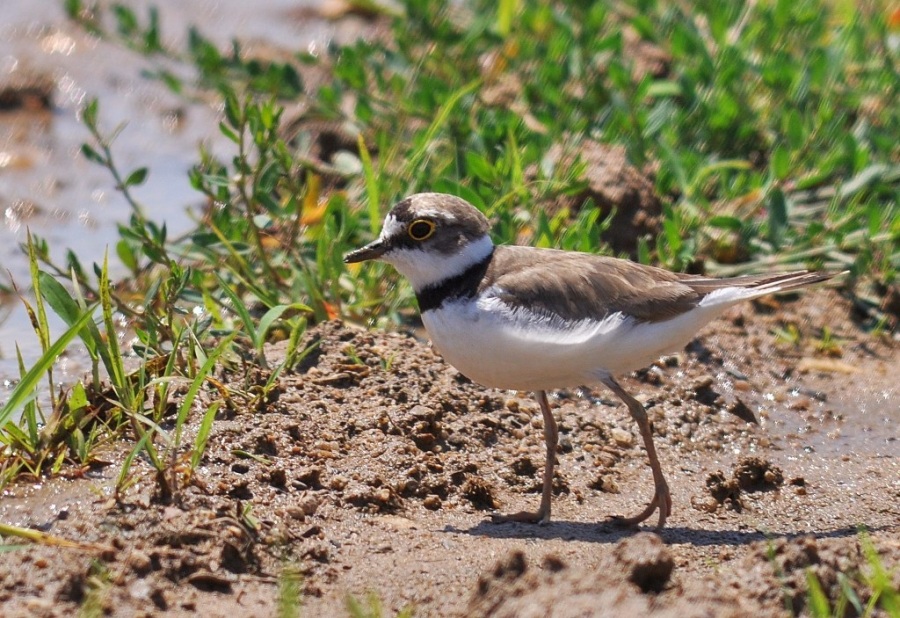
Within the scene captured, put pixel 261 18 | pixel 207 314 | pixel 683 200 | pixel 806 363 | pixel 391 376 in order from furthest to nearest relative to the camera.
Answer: pixel 261 18 → pixel 683 200 → pixel 806 363 → pixel 207 314 → pixel 391 376

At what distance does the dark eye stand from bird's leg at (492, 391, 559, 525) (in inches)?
31.4

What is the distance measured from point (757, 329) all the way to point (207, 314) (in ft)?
9.43

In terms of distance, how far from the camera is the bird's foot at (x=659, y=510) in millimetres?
4891

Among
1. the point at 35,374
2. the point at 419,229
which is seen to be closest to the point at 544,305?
the point at 419,229

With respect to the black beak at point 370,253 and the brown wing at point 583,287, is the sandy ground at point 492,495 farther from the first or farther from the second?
the brown wing at point 583,287

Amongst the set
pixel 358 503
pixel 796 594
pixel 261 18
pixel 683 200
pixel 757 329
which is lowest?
pixel 796 594

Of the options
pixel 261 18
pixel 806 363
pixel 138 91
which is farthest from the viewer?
pixel 261 18

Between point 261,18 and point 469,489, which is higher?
point 261,18

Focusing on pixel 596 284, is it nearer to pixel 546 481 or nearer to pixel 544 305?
pixel 544 305

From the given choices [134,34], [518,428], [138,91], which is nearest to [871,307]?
[518,428]

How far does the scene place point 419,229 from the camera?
5215 mm

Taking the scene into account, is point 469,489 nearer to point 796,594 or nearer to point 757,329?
point 796,594

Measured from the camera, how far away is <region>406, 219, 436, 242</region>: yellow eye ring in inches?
205

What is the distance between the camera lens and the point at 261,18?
11.6 meters
